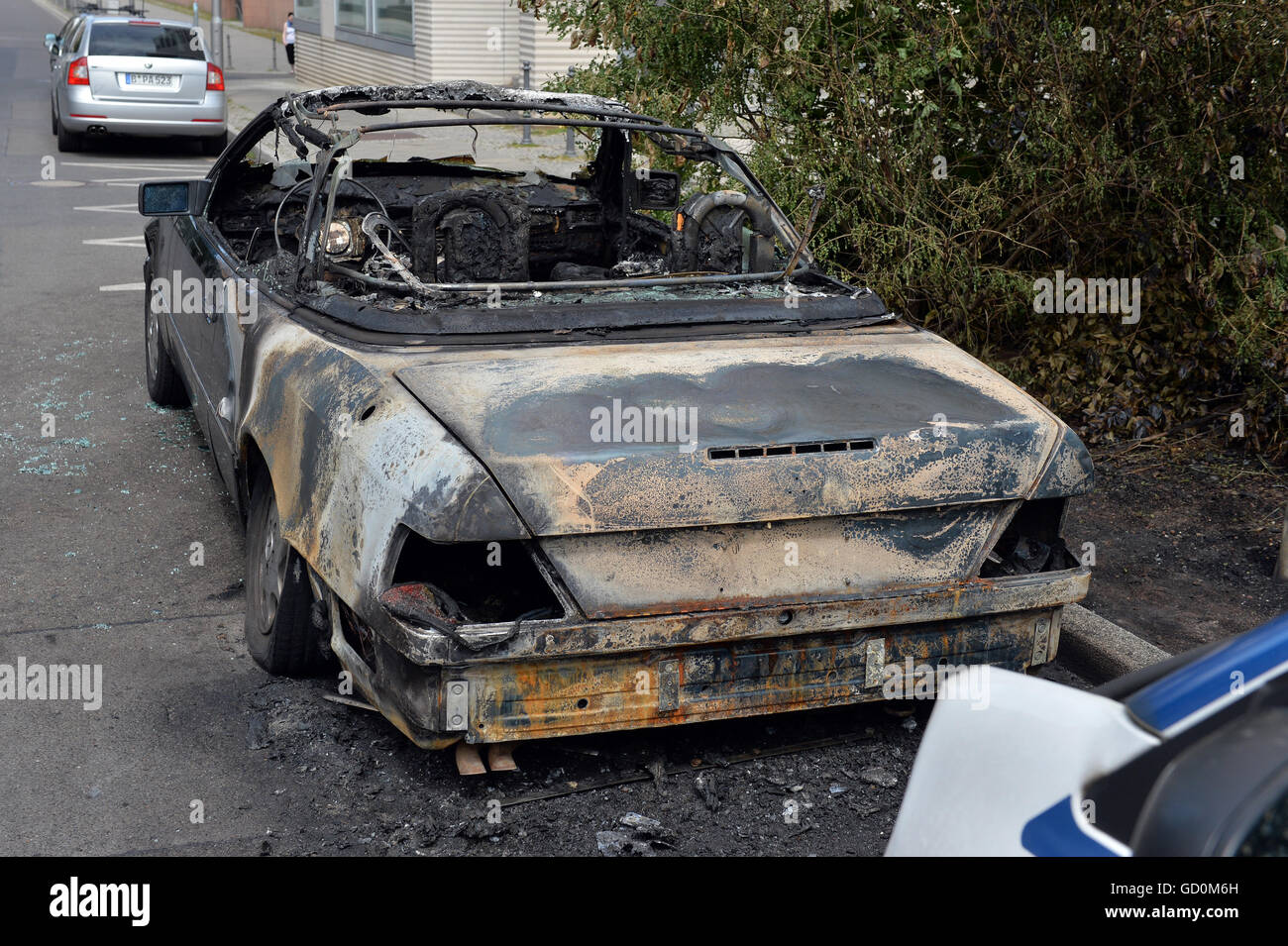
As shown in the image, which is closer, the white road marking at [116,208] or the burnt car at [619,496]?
the burnt car at [619,496]

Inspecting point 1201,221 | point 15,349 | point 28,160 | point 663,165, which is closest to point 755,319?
point 1201,221

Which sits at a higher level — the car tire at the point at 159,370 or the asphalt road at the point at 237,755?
the car tire at the point at 159,370

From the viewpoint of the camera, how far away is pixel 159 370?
704cm

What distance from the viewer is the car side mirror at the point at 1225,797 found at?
1.63m

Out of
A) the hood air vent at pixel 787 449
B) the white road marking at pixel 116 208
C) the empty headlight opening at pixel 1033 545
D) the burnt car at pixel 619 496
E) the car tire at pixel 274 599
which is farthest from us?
the white road marking at pixel 116 208

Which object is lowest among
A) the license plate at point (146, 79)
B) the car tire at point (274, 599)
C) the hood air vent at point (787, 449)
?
the car tire at point (274, 599)

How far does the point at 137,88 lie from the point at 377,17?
26.0 feet

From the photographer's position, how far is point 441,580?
3.59 m

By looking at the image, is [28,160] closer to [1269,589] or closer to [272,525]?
[272,525]

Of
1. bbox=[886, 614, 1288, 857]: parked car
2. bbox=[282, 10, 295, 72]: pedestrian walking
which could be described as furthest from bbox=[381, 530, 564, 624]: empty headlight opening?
bbox=[282, 10, 295, 72]: pedestrian walking

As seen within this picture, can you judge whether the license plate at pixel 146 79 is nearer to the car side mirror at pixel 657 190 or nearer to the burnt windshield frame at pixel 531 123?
the car side mirror at pixel 657 190

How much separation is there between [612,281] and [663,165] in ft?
12.8

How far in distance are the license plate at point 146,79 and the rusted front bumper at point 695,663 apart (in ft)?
A: 51.1

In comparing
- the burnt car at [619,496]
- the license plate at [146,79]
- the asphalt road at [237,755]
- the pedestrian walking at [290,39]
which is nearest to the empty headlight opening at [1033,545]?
the burnt car at [619,496]
